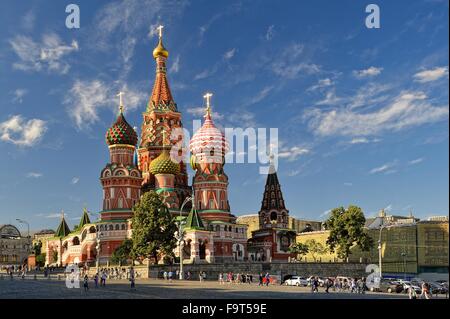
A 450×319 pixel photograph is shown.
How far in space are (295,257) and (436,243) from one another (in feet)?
76.8

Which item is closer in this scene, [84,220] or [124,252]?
[124,252]

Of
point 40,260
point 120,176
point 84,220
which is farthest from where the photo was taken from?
point 40,260

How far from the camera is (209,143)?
93875 millimetres

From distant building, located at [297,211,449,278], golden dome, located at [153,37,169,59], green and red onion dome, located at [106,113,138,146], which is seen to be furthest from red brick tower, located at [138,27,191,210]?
distant building, located at [297,211,449,278]

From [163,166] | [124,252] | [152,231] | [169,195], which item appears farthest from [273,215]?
[152,231]

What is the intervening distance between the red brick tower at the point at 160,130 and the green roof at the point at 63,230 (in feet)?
55.3

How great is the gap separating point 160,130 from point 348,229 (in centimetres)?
3601

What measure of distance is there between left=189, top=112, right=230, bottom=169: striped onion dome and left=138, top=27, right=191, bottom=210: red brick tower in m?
6.05

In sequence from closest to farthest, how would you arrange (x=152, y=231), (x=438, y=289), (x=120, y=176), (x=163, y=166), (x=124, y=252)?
(x=438, y=289), (x=152, y=231), (x=124, y=252), (x=120, y=176), (x=163, y=166)

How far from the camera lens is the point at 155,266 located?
211ft

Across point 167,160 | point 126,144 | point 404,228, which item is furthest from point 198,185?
point 404,228

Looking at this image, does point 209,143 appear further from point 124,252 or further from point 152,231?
point 152,231

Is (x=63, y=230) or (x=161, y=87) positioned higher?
Result: (x=161, y=87)
